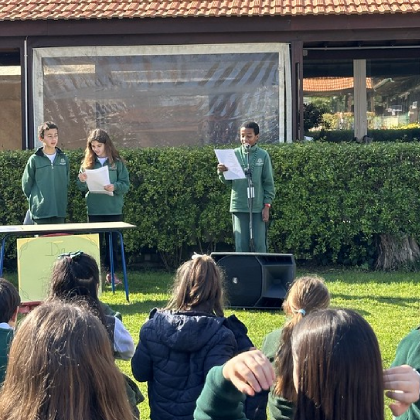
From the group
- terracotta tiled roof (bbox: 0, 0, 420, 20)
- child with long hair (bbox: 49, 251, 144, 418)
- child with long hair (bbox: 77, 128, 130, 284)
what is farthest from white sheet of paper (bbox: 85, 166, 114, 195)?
child with long hair (bbox: 49, 251, 144, 418)

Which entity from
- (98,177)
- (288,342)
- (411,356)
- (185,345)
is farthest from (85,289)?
(98,177)

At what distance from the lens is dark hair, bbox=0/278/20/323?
371 cm

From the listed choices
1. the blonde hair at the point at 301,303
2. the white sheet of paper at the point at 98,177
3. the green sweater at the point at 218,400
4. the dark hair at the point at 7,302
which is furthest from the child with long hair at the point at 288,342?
the white sheet of paper at the point at 98,177

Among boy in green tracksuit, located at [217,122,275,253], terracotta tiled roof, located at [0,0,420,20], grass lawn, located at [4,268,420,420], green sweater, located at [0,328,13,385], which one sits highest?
terracotta tiled roof, located at [0,0,420,20]

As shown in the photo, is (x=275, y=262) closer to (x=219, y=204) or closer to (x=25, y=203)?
(x=219, y=204)

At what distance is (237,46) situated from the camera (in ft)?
37.1

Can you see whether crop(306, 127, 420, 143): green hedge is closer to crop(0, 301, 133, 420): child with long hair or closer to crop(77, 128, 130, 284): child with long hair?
crop(77, 128, 130, 284): child with long hair

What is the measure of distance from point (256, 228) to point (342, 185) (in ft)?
5.97

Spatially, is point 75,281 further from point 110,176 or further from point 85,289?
point 110,176

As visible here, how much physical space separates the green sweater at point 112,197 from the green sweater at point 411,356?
6.59 m

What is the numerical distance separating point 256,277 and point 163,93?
470 centimetres

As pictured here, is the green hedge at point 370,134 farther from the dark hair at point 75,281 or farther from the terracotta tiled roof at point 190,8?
the dark hair at point 75,281

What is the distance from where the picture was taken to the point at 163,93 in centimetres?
1161

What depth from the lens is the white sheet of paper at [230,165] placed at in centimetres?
889
